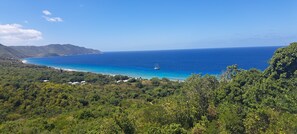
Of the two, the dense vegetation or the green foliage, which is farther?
the green foliage

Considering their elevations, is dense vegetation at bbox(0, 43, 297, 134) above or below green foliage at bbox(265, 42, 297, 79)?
below

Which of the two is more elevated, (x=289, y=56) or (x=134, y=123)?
(x=289, y=56)

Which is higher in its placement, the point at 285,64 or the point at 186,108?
the point at 285,64

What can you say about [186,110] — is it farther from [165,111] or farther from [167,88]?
[167,88]

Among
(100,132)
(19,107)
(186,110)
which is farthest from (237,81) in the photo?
(19,107)

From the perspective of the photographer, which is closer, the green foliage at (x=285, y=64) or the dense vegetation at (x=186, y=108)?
the dense vegetation at (x=186, y=108)

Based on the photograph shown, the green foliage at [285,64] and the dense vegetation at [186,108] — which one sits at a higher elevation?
the green foliage at [285,64]

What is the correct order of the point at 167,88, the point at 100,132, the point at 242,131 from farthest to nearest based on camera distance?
Result: the point at 167,88
the point at 242,131
the point at 100,132

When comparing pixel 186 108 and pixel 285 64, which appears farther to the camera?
pixel 285 64
